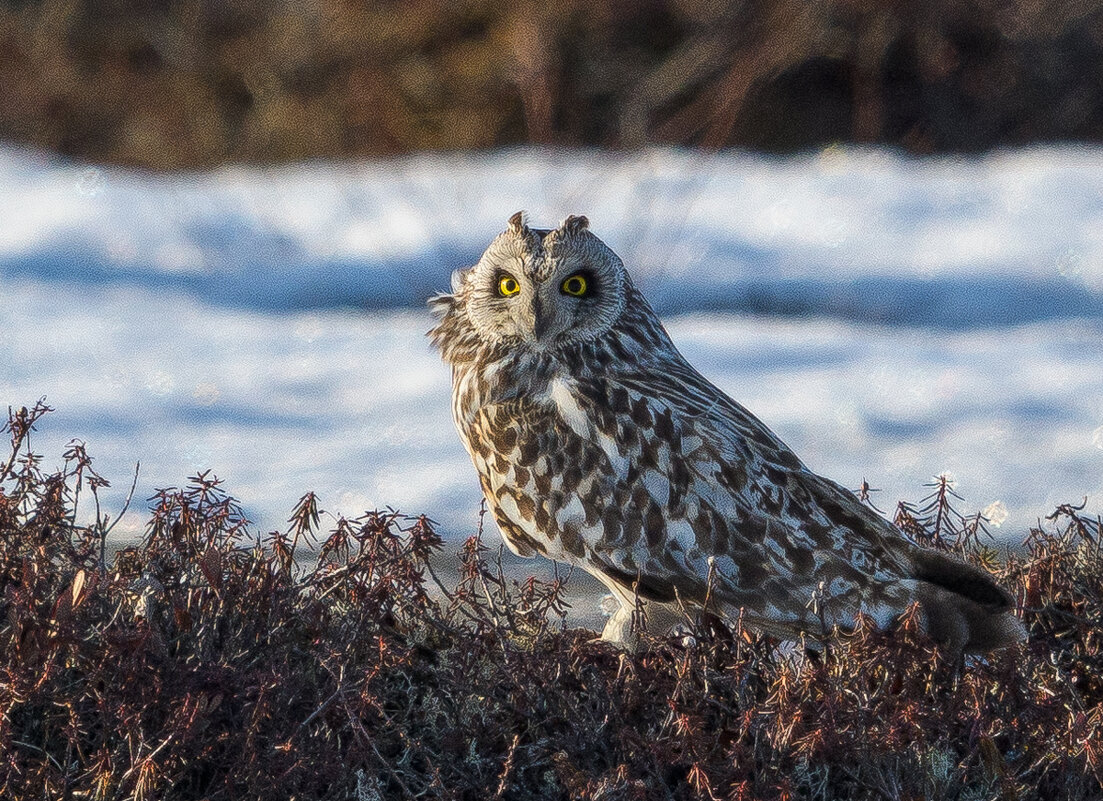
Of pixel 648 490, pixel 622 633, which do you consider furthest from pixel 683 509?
pixel 622 633

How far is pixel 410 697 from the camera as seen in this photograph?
2842mm

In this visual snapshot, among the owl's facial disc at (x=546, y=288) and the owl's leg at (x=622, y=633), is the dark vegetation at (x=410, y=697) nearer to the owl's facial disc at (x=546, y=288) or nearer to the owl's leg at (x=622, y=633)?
the owl's leg at (x=622, y=633)

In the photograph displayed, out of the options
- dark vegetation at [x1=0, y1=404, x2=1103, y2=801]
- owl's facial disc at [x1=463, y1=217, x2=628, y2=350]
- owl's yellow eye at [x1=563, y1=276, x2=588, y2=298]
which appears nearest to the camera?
dark vegetation at [x1=0, y1=404, x2=1103, y2=801]

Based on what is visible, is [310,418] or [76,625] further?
[310,418]

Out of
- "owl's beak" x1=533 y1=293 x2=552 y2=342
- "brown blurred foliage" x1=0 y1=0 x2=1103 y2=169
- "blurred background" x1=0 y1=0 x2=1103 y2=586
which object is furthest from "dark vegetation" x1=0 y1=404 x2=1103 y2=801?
"brown blurred foliage" x1=0 y1=0 x2=1103 y2=169

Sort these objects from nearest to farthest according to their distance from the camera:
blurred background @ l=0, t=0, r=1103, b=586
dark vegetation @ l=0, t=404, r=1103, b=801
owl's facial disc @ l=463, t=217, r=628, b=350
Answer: dark vegetation @ l=0, t=404, r=1103, b=801
owl's facial disc @ l=463, t=217, r=628, b=350
blurred background @ l=0, t=0, r=1103, b=586

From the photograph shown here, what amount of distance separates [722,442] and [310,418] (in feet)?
9.82

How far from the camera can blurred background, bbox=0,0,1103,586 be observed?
554 centimetres

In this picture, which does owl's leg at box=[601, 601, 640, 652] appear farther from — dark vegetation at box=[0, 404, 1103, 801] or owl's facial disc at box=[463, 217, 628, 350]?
owl's facial disc at box=[463, 217, 628, 350]

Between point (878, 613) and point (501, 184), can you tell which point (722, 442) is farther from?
point (501, 184)

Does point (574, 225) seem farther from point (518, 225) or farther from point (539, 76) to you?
point (539, 76)

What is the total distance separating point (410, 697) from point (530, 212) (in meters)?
5.53

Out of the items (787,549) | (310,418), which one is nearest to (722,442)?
(787,549)

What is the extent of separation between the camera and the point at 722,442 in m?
3.10
